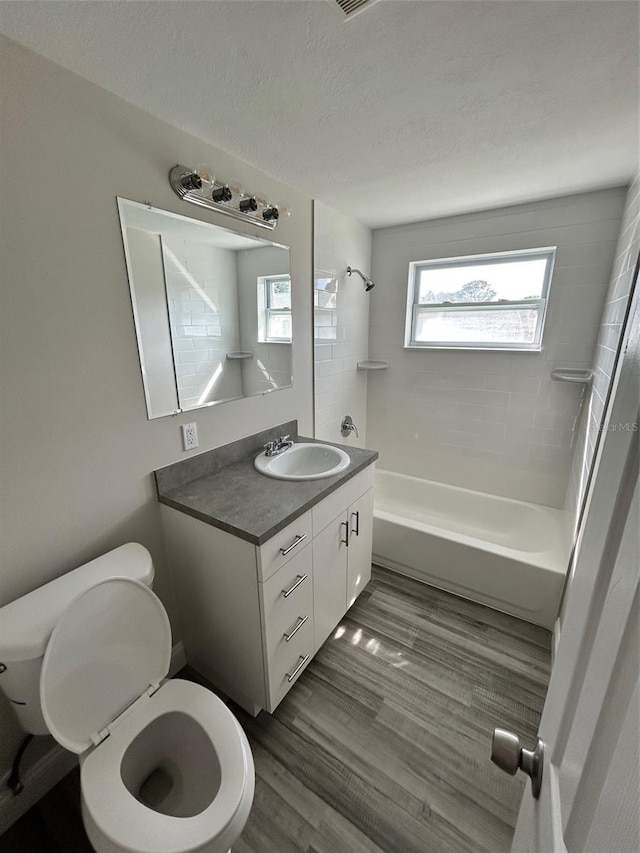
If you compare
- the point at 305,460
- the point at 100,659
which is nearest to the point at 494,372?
the point at 305,460

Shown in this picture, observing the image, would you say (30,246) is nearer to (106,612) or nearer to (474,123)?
(106,612)

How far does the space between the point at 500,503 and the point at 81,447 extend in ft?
8.47

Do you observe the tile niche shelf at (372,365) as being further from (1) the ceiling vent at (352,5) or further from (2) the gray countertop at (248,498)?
(1) the ceiling vent at (352,5)

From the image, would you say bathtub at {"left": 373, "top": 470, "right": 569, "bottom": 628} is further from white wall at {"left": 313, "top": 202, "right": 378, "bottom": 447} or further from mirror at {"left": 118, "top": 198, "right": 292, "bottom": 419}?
mirror at {"left": 118, "top": 198, "right": 292, "bottom": 419}

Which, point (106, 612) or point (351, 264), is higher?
point (351, 264)

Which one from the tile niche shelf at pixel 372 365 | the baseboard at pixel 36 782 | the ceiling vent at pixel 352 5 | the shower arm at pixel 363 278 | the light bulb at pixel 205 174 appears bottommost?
the baseboard at pixel 36 782

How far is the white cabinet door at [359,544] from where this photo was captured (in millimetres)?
1792

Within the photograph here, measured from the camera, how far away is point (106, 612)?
1.04 m

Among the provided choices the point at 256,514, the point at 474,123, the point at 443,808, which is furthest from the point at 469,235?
the point at 443,808

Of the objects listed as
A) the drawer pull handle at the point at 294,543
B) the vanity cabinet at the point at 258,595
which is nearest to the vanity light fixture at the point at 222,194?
the vanity cabinet at the point at 258,595

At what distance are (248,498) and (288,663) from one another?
701mm

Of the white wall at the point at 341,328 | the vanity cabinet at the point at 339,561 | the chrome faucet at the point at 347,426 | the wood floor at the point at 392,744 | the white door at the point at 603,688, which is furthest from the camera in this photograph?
the chrome faucet at the point at 347,426

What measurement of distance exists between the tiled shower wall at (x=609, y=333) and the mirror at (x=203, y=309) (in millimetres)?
1537

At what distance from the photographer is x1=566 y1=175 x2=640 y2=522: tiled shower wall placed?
1.48 m
